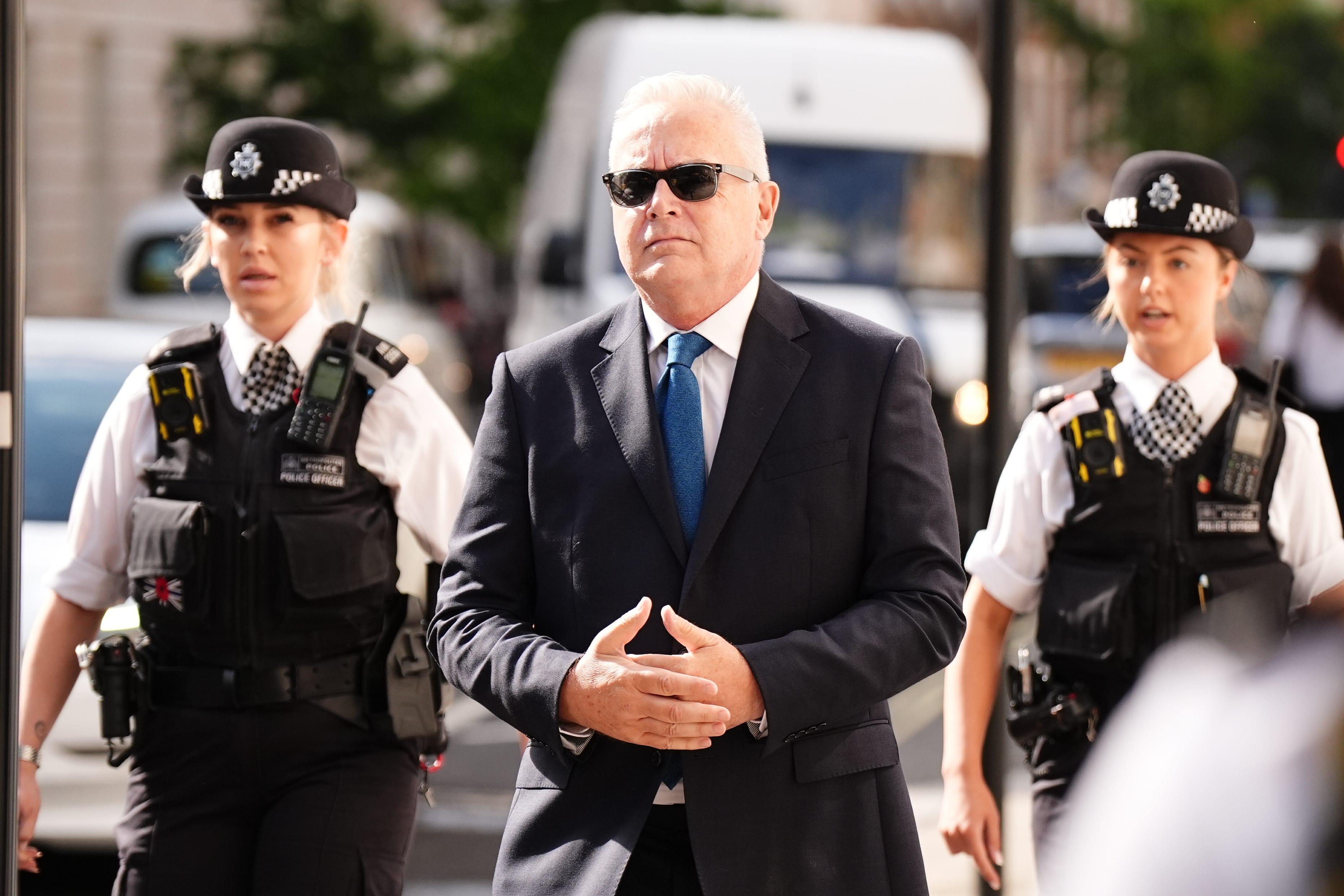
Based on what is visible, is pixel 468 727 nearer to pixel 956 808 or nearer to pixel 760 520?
pixel 956 808

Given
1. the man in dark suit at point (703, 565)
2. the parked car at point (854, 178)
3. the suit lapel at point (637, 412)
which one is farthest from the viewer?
the parked car at point (854, 178)

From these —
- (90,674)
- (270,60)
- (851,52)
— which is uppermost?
(270,60)

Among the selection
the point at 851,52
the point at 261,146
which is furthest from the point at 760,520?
the point at 851,52

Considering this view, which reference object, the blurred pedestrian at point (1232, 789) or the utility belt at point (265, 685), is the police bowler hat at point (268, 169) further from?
the blurred pedestrian at point (1232, 789)

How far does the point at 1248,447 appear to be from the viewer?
371cm

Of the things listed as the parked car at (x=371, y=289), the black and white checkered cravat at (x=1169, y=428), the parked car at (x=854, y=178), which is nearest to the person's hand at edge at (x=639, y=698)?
the black and white checkered cravat at (x=1169, y=428)

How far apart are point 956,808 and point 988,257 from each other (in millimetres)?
1371

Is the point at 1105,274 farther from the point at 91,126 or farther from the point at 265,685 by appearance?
the point at 91,126

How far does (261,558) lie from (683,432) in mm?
1068

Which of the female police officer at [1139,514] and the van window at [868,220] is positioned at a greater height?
the van window at [868,220]

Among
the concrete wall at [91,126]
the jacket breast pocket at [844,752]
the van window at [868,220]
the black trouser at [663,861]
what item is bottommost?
the black trouser at [663,861]

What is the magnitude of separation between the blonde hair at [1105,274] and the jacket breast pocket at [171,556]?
1.91m

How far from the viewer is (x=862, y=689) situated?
2.97 m

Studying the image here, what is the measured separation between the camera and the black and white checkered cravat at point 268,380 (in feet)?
12.7
